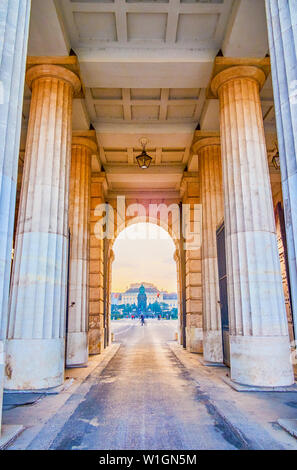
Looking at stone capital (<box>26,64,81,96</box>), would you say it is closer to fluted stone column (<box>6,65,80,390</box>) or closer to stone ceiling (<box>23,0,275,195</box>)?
fluted stone column (<box>6,65,80,390</box>)

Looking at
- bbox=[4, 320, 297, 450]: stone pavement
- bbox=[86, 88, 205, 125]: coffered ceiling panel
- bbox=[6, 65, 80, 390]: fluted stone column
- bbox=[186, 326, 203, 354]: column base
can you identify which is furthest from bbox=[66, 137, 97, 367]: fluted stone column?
bbox=[186, 326, 203, 354]: column base

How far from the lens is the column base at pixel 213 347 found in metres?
10.1

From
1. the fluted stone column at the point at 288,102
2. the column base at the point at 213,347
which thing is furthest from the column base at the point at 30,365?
the column base at the point at 213,347

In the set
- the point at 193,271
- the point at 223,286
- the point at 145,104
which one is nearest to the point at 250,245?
the point at 223,286

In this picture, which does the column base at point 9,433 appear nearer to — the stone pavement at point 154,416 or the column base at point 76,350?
the stone pavement at point 154,416

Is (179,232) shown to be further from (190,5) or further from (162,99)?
(190,5)

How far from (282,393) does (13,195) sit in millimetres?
5564

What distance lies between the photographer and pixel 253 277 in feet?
23.0

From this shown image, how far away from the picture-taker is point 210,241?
36.3 ft

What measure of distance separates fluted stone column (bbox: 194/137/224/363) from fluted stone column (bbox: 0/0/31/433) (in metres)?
7.71

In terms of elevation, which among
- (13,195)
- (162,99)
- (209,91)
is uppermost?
(162,99)

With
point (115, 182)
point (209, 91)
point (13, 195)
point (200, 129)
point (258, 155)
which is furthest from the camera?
point (115, 182)

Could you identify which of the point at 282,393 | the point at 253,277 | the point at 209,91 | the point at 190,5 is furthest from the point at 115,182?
the point at 282,393

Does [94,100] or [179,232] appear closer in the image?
[94,100]
